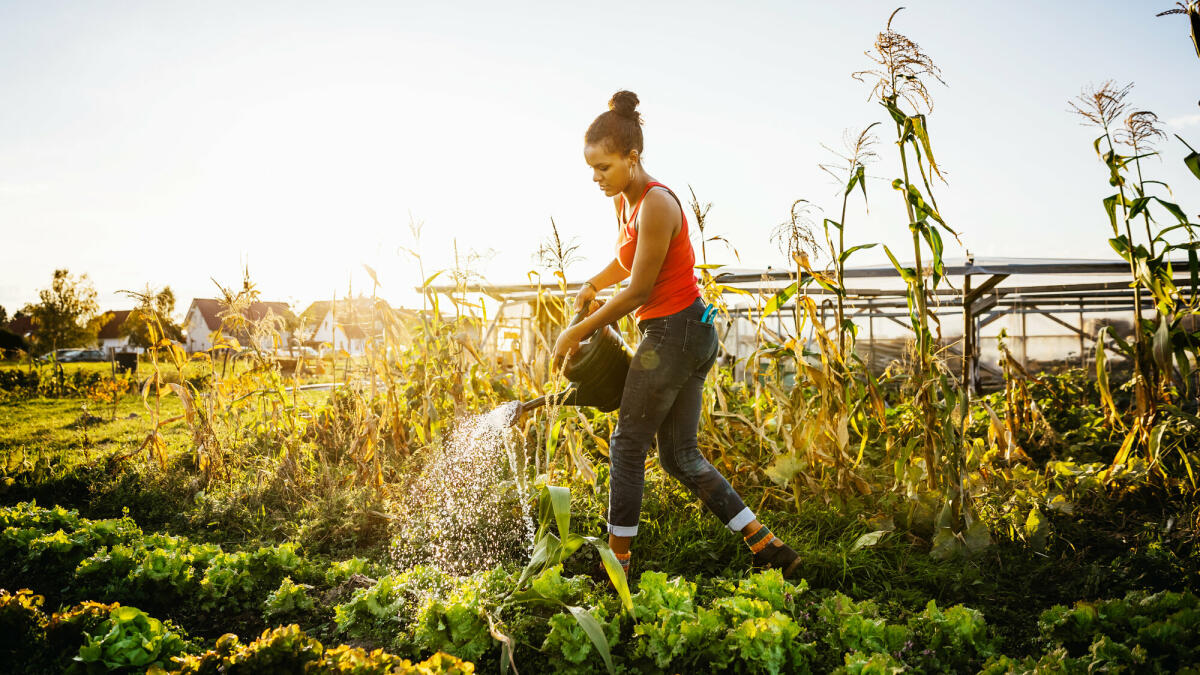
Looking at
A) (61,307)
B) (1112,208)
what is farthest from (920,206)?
(61,307)

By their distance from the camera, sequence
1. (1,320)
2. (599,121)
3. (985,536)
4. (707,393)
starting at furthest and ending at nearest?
(1,320) → (707,393) → (985,536) → (599,121)

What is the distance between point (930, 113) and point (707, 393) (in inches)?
63.8

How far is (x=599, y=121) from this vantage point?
219 cm

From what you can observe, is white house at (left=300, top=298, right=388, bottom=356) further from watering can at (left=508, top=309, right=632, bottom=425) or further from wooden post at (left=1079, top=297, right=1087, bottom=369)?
wooden post at (left=1079, top=297, right=1087, bottom=369)

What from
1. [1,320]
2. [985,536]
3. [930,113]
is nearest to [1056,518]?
[985,536]

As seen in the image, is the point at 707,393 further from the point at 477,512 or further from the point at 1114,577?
the point at 1114,577

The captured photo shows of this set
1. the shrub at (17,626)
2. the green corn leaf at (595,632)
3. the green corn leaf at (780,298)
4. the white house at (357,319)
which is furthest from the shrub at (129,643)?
the green corn leaf at (780,298)

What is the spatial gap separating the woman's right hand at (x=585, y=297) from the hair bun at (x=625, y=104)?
634 mm

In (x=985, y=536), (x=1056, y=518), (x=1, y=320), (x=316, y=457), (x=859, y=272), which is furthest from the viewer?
(x=1, y=320)

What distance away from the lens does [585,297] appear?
2461 mm

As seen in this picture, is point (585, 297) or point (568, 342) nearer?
point (568, 342)

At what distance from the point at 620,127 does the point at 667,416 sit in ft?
3.38

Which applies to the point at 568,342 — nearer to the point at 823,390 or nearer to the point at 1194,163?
the point at 823,390

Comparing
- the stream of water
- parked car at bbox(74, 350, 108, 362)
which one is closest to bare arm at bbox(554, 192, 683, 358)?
the stream of water
